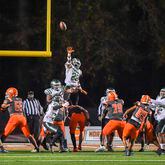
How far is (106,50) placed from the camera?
2698 centimetres

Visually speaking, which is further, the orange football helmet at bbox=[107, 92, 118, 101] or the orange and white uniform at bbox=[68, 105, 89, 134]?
the orange and white uniform at bbox=[68, 105, 89, 134]

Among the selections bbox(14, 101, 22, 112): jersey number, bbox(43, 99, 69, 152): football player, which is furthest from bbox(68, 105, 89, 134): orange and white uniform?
bbox(14, 101, 22, 112): jersey number

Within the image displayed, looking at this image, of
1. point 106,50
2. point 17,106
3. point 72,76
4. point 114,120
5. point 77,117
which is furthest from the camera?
point 106,50

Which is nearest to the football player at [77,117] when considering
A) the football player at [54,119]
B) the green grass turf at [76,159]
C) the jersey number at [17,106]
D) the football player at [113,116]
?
the football player at [113,116]

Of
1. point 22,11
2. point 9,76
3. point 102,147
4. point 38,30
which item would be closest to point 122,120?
point 102,147

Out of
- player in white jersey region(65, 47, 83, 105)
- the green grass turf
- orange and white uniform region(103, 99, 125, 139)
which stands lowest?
the green grass turf

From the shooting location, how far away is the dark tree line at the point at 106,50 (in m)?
26.8

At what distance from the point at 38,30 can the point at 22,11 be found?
161 cm

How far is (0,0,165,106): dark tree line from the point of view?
2684 centimetres

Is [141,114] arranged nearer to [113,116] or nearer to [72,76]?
[113,116]

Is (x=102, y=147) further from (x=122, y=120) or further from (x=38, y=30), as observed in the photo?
(x=38, y=30)

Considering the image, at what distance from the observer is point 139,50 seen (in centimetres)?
2830

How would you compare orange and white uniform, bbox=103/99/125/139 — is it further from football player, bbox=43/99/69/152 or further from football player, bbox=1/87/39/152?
football player, bbox=1/87/39/152

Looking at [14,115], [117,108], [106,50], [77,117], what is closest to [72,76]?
[77,117]
